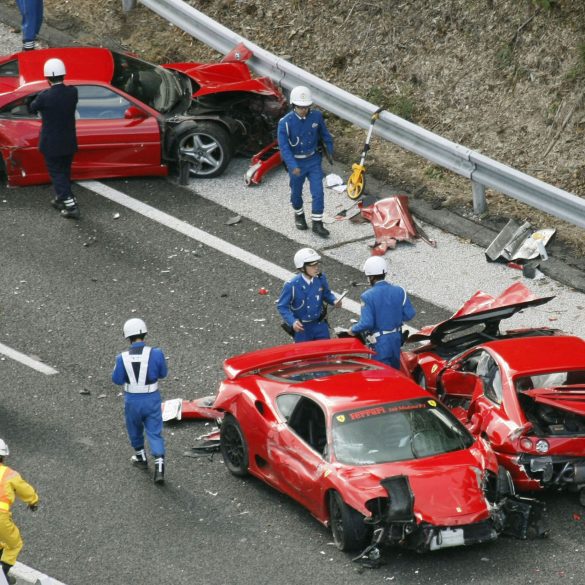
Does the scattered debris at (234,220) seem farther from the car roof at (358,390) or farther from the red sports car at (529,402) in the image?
the car roof at (358,390)

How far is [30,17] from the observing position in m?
19.2

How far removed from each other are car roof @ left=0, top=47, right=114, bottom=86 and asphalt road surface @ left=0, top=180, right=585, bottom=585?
138 cm

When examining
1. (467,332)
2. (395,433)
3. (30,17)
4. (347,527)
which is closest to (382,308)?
(467,332)

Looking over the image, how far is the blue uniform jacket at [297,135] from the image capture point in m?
16.0

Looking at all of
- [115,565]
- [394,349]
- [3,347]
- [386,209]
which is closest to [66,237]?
[3,347]

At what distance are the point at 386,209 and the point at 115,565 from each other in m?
6.88

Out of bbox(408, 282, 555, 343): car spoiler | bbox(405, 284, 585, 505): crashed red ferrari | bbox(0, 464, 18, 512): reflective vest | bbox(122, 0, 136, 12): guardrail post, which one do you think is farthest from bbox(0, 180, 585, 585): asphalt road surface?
bbox(122, 0, 136, 12): guardrail post

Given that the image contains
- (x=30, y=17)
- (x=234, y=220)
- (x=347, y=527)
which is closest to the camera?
(x=347, y=527)

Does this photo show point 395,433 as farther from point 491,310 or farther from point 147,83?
point 147,83

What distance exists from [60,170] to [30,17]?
3.92 m

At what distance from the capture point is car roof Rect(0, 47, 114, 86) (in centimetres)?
1703

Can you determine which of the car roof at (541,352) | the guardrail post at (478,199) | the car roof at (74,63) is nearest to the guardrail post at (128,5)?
the car roof at (74,63)

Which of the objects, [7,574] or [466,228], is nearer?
[7,574]

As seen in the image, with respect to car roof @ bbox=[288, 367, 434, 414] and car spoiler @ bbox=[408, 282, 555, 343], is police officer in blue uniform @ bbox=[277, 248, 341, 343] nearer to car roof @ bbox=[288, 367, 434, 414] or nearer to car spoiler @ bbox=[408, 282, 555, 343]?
car spoiler @ bbox=[408, 282, 555, 343]
